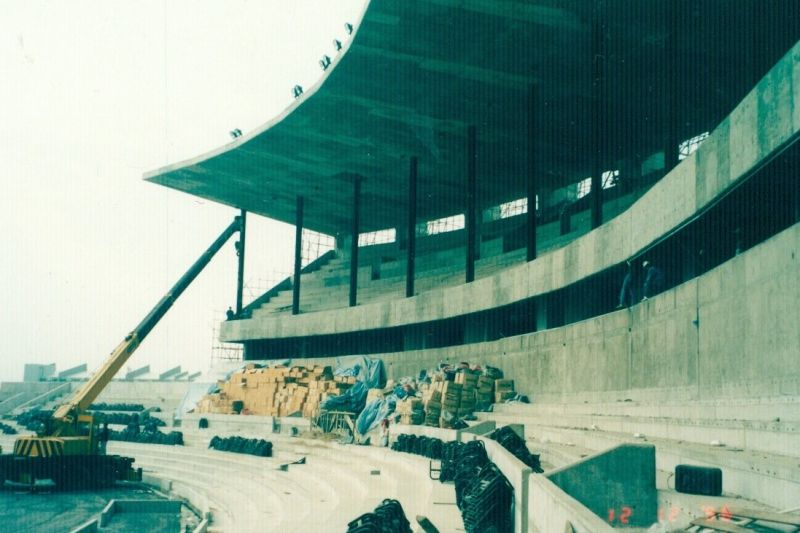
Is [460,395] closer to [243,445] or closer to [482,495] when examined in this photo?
[243,445]

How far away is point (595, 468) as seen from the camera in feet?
27.1

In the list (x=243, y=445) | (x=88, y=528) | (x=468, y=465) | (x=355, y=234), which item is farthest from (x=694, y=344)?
(x=355, y=234)

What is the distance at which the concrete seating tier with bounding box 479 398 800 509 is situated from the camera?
7.44 meters

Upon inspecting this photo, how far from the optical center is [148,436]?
3412cm

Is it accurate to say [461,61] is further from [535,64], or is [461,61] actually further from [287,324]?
[287,324]

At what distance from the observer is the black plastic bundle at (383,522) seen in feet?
24.6

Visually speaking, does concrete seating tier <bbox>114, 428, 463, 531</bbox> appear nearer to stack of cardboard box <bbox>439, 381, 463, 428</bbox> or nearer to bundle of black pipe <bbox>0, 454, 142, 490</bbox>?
bundle of black pipe <bbox>0, 454, 142, 490</bbox>

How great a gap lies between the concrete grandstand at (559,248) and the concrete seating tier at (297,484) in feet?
0.39

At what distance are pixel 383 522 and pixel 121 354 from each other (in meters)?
22.7

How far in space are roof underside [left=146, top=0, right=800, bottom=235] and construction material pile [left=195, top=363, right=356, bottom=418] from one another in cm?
996

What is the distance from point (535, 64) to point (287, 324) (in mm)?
24029

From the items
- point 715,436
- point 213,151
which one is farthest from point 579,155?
point 715,436

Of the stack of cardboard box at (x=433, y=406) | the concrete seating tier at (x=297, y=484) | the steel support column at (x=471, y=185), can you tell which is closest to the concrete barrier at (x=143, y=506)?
the concrete seating tier at (x=297, y=484)

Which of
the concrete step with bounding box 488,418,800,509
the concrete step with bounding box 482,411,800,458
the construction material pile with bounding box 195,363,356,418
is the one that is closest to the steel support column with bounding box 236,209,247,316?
the construction material pile with bounding box 195,363,356,418
